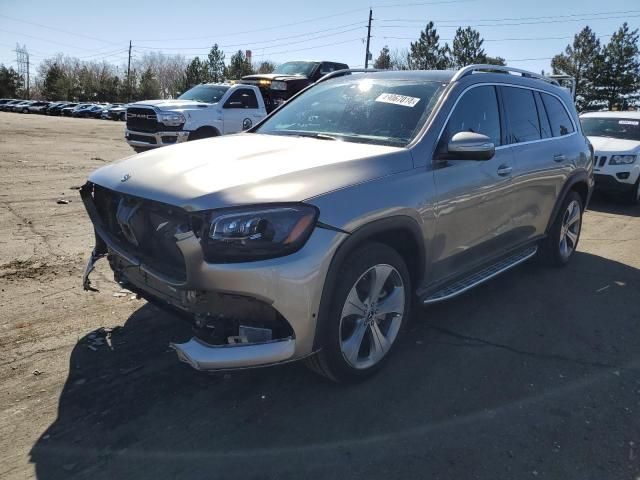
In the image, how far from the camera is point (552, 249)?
212 inches

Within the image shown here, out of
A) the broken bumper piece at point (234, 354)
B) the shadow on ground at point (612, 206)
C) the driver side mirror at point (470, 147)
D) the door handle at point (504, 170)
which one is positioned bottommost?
the broken bumper piece at point (234, 354)

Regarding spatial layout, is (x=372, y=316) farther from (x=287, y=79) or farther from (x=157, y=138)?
(x=287, y=79)

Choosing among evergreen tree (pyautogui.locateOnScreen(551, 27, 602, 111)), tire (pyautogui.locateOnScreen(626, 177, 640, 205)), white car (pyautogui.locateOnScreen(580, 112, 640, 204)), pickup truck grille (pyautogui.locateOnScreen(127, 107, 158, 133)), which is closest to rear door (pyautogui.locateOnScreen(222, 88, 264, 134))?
pickup truck grille (pyautogui.locateOnScreen(127, 107, 158, 133))

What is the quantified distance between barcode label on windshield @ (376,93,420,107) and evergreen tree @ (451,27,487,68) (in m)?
56.8

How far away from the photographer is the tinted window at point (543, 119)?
4867 mm

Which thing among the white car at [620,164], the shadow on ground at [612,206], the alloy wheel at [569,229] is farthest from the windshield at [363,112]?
the white car at [620,164]

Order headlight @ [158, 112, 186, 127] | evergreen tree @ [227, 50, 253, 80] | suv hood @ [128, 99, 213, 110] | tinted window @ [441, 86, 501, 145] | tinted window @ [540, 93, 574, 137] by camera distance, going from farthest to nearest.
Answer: evergreen tree @ [227, 50, 253, 80] < suv hood @ [128, 99, 213, 110] < headlight @ [158, 112, 186, 127] < tinted window @ [540, 93, 574, 137] < tinted window @ [441, 86, 501, 145]

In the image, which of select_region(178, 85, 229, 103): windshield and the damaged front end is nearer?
the damaged front end

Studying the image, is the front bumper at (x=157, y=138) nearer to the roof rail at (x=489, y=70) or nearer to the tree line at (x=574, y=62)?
the roof rail at (x=489, y=70)

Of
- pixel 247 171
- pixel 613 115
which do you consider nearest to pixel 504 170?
pixel 247 171

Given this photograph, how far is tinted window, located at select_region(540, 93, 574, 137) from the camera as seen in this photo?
5.08m

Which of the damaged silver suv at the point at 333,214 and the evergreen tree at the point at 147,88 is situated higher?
the evergreen tree at the point at 147,88

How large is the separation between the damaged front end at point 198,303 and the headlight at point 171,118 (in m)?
9.39

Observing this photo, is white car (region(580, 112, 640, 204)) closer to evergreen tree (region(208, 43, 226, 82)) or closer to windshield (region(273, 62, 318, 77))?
windshield (region(273, 62, 318, 77))
